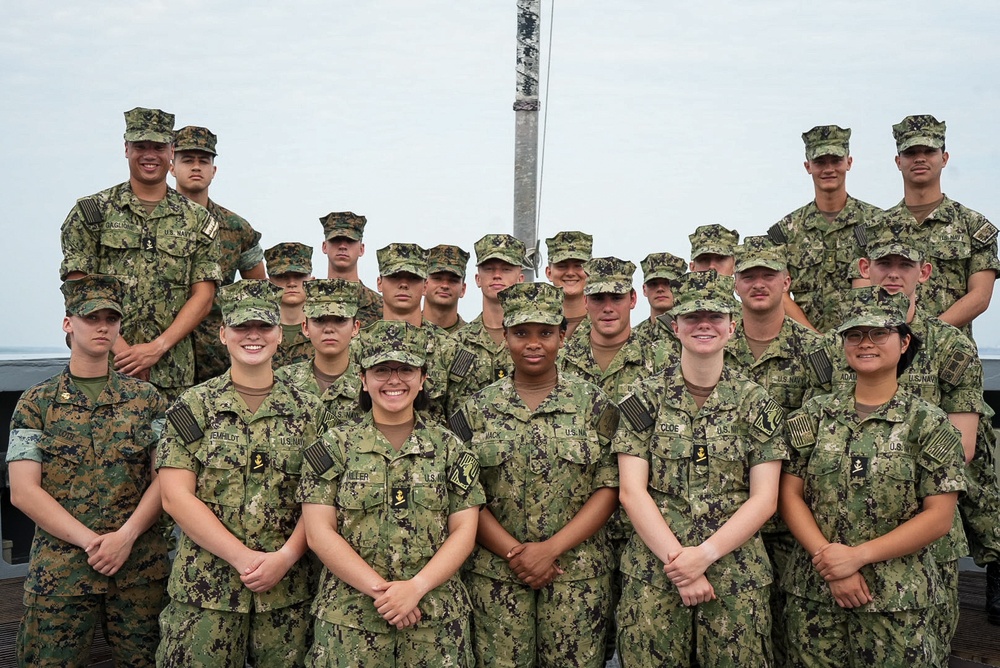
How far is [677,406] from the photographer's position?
4297mm

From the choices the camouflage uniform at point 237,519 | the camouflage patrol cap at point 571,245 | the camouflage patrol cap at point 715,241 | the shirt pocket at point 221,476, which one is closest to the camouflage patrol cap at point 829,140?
the camouflage patrol cap at point 715,241

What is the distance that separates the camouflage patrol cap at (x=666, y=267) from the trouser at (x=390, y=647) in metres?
2.52

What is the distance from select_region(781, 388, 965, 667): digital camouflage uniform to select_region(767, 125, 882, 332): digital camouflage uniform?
199cm

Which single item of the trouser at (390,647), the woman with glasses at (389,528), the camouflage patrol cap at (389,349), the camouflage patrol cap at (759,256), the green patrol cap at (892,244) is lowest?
the trouser at (390,647)

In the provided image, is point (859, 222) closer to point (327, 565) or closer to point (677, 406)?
point (677, 406)

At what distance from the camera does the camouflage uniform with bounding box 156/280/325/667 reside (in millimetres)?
4266

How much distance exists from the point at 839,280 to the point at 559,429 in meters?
2.64

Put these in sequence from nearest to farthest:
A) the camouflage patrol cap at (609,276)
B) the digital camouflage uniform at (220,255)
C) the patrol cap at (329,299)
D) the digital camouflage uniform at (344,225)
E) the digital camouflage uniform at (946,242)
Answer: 1. the patrol cap at (329,299)
2. the camouflage patrol cap at (609,276)
3. the digital camouflage uniform at (946,242)
4. the digital camouflage uniform at (220,255)
5. the digital camouflage uniform at (344,225)

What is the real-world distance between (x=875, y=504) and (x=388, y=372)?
206cm

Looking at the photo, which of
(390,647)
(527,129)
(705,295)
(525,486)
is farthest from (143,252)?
(527,129)

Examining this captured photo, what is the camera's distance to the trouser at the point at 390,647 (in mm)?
3992

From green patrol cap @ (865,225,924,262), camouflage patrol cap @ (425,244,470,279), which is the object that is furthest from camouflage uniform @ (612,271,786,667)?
camouflage patrol cap @ (425,244,470,279)

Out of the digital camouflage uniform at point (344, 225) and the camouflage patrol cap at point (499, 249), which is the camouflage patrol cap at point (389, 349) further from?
the digital camouflage uniform at point (344, 225)

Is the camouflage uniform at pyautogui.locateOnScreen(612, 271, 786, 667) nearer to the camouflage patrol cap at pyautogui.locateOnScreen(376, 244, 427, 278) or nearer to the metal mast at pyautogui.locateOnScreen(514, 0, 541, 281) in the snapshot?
the camouflage patrol cap at pyautogui.locateOnScreen(376, 244, 427, 278)
